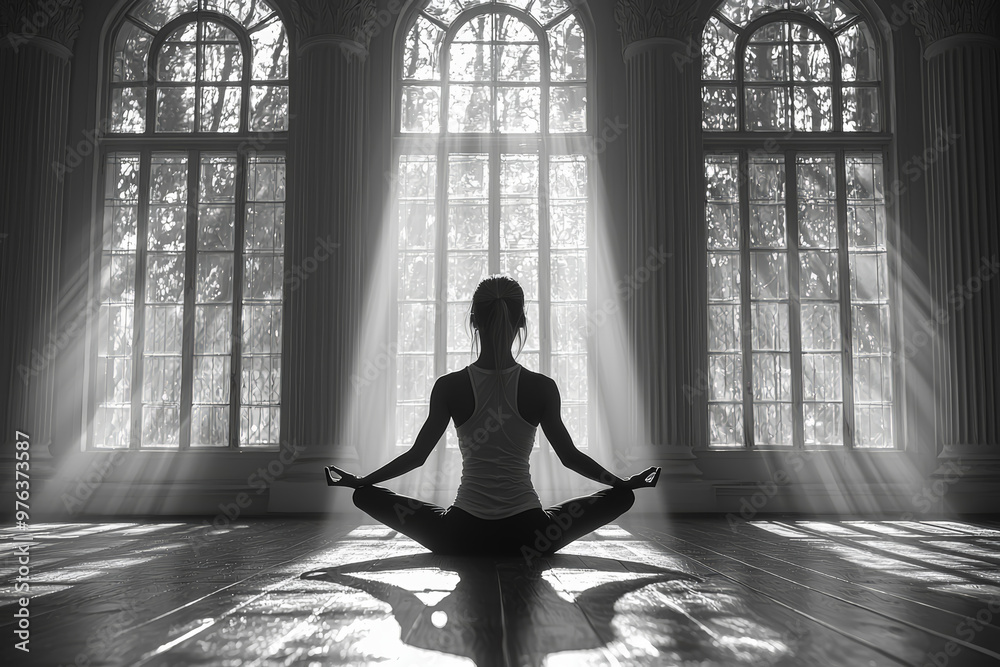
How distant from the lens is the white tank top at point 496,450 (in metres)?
3.48

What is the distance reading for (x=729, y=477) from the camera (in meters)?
8.02

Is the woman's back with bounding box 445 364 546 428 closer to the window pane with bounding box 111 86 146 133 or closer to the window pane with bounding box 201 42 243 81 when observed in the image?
the window pane with bounding box 201 42 243 81

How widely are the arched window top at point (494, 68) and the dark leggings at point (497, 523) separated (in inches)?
225

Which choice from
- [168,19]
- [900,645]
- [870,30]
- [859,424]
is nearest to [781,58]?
[870,30]

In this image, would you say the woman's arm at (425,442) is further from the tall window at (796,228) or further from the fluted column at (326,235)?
the tall window at (796,228)

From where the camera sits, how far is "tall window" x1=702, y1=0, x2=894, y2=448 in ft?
27.3

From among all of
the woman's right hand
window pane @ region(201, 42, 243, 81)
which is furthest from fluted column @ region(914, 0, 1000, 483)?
window pane @ region(201, 42, 243, 81)

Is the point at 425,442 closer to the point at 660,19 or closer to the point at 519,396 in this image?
the point at 519,396

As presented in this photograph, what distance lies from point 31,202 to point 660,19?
6206 millimetres

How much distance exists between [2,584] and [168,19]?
24.2ft

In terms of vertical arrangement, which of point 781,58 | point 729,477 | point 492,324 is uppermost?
point 781,58

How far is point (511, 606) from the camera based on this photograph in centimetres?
237

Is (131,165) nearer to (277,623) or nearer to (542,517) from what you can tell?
(542,517)

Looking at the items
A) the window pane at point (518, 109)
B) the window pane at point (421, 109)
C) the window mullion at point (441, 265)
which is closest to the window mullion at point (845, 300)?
the window pane at point (518, 109)
